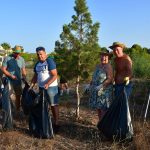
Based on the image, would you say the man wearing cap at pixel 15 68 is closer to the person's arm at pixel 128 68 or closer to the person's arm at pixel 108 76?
the person's arm at pixel 108 76

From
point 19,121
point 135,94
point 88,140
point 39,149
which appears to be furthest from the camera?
point 135,94

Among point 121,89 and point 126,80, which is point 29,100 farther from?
point 126,80

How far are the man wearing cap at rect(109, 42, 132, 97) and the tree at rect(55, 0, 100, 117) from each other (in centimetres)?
148

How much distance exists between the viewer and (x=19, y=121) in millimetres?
8055

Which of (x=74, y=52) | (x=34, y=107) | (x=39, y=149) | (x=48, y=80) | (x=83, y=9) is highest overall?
(x=83, y=9)

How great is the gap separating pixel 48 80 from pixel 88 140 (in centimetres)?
128

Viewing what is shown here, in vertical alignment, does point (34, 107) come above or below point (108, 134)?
above

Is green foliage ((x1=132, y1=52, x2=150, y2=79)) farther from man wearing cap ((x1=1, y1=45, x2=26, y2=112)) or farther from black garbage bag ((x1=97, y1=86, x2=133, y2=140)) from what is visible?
black garbage bag ((x1=97, y1=86, x2=133, y2=140))

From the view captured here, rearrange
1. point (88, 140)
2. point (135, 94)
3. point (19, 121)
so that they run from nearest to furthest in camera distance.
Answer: point (88, 140), point (19, 121), point (135, 94)

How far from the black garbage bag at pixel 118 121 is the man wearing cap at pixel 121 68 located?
0.64 feet

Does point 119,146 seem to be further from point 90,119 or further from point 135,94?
point 135,94

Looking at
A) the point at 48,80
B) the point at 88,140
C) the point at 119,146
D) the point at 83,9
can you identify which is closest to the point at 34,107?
the point at 48,80

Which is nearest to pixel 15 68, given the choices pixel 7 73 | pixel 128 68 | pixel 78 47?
pixel 7 73

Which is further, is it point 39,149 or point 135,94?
point 135,94
